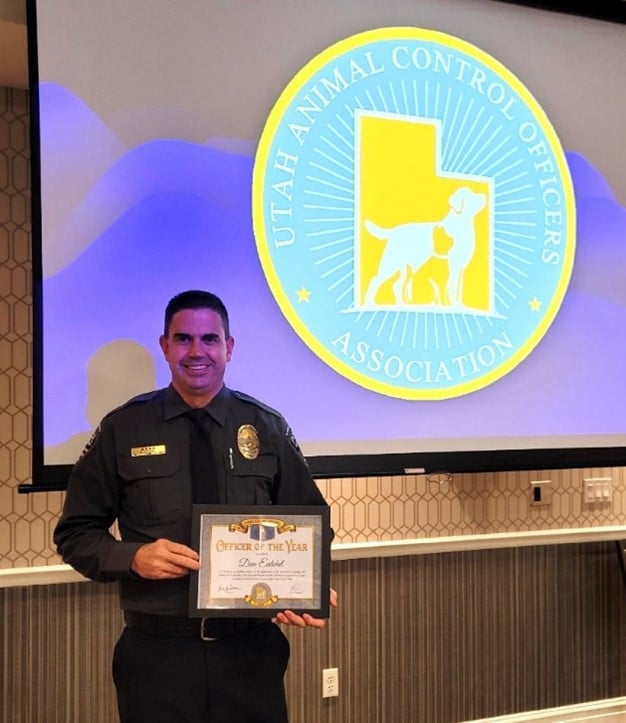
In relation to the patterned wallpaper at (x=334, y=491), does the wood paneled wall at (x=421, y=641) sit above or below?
below

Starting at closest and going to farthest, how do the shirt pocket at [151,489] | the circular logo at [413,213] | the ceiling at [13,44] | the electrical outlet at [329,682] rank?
1. the shirt pocket at [151,489]
2. the ceiling at [13,44]
3. the circular logo at [413,213]
4. the electrical outlet at [329,682]

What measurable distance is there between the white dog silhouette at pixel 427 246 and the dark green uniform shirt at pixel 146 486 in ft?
2.73

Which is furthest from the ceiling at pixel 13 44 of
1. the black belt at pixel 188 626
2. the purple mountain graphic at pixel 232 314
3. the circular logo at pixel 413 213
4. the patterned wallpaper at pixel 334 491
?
the black belt at pixel 188 626

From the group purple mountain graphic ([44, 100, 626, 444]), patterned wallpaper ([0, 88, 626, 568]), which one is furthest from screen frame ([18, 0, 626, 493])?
patterned wallpaper ([0, 88, 626, 568])

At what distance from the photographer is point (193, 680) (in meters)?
1.82

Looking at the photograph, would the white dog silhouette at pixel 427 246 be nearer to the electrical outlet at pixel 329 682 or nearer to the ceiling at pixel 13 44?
the ceiling at pixel 13 44

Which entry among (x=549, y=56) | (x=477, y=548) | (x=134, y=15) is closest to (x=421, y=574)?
(x=477, y=548)

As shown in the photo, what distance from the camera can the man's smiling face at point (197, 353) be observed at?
1.91m

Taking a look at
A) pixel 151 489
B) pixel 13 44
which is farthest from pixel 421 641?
pixel 13 44

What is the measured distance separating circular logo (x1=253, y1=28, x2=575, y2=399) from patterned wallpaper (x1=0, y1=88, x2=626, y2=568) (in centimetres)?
49

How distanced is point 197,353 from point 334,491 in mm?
1082

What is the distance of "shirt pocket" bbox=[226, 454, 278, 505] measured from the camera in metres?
Result: 1.91

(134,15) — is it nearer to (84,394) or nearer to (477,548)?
(84,394)

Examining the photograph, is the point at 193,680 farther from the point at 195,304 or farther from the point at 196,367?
the point at 195,304
